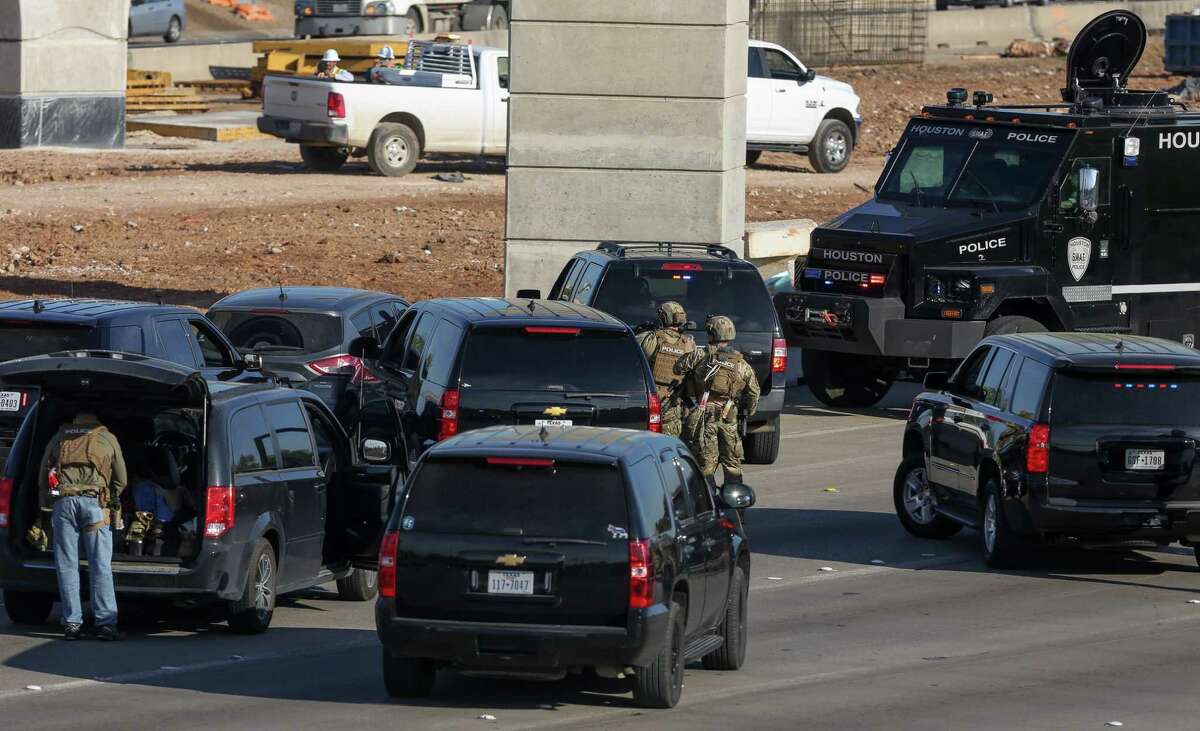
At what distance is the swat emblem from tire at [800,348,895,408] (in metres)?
2.36

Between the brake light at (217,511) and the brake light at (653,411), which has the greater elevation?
the brake light at (653,411)

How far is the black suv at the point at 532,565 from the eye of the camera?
10102mm

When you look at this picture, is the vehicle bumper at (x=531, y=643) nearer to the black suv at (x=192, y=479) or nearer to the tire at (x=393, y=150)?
the black suv at (x=192, y=479)

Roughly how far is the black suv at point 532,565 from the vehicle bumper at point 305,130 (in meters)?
28.6

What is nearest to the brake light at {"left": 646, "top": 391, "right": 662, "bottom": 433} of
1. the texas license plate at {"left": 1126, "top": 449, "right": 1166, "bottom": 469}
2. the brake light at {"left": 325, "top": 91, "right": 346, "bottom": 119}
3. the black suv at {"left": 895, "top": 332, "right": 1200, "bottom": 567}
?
the black suv at {"left": 895, "top": 332, "right": 1200, "bottom": 567}

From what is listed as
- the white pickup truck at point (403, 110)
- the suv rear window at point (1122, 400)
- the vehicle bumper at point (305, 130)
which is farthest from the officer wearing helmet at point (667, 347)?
the vehicle bumper at point (305, 130)

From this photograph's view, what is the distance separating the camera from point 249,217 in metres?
34.9

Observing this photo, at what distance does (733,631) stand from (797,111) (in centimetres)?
3102

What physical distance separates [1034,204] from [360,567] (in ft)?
34.5

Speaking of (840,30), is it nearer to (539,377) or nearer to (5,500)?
(539,377)

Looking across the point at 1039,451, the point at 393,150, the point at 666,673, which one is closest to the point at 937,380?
the point at 1039,451

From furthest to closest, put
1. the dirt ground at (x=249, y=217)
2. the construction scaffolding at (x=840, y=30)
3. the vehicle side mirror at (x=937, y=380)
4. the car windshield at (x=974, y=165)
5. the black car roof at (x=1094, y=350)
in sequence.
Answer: the construction scaffolding at (x=840, y=30) → the dirt ground at (x=249, y=217) → the car windshield at (x=974, y=165) → the vehicle side mirror at (x=937, y=380) → the black car roof at (x=1094, y=350)

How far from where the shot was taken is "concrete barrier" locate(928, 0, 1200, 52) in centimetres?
7125

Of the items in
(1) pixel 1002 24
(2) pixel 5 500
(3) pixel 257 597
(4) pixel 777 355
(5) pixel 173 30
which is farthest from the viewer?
(1) pixel 1002 24
